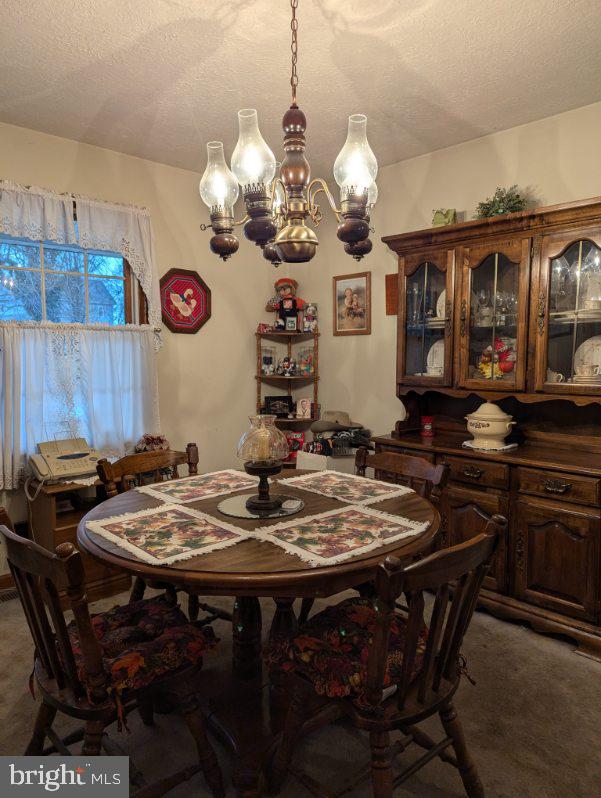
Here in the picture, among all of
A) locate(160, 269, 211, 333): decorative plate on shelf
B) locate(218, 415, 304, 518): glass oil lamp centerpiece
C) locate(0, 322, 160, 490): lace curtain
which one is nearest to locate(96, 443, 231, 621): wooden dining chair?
locate(218, 415, 304, 518): glass oil lamp centerpiece

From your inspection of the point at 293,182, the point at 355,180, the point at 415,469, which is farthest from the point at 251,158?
the point at 415,469

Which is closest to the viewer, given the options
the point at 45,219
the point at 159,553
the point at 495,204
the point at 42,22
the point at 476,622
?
the point at 159,553

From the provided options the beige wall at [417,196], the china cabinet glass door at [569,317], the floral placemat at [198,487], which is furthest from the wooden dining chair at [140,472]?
the china cabinet glass door at [569,317]

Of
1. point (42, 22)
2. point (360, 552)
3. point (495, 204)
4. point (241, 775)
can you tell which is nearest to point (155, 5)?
point (42, 22)

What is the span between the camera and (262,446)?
1.73 metres

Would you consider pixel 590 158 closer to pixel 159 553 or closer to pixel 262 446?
pixel 262 446

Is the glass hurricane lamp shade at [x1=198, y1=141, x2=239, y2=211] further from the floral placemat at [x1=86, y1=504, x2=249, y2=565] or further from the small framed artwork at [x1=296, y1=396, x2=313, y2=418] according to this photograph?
the small framed artwork at [x1=296, y1=396, x2=313, y2=418]

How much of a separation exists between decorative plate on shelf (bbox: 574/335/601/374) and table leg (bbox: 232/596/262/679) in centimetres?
187

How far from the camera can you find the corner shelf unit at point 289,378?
12.9 feet

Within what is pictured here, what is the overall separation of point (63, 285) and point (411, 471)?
229cm

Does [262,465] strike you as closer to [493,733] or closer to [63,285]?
[493,733]

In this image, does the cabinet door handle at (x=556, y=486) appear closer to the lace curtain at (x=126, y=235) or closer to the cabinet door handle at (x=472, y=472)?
the cabinet door handle at (x=472, y=472)

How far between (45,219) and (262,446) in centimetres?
209

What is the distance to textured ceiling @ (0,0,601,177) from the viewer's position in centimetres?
188
